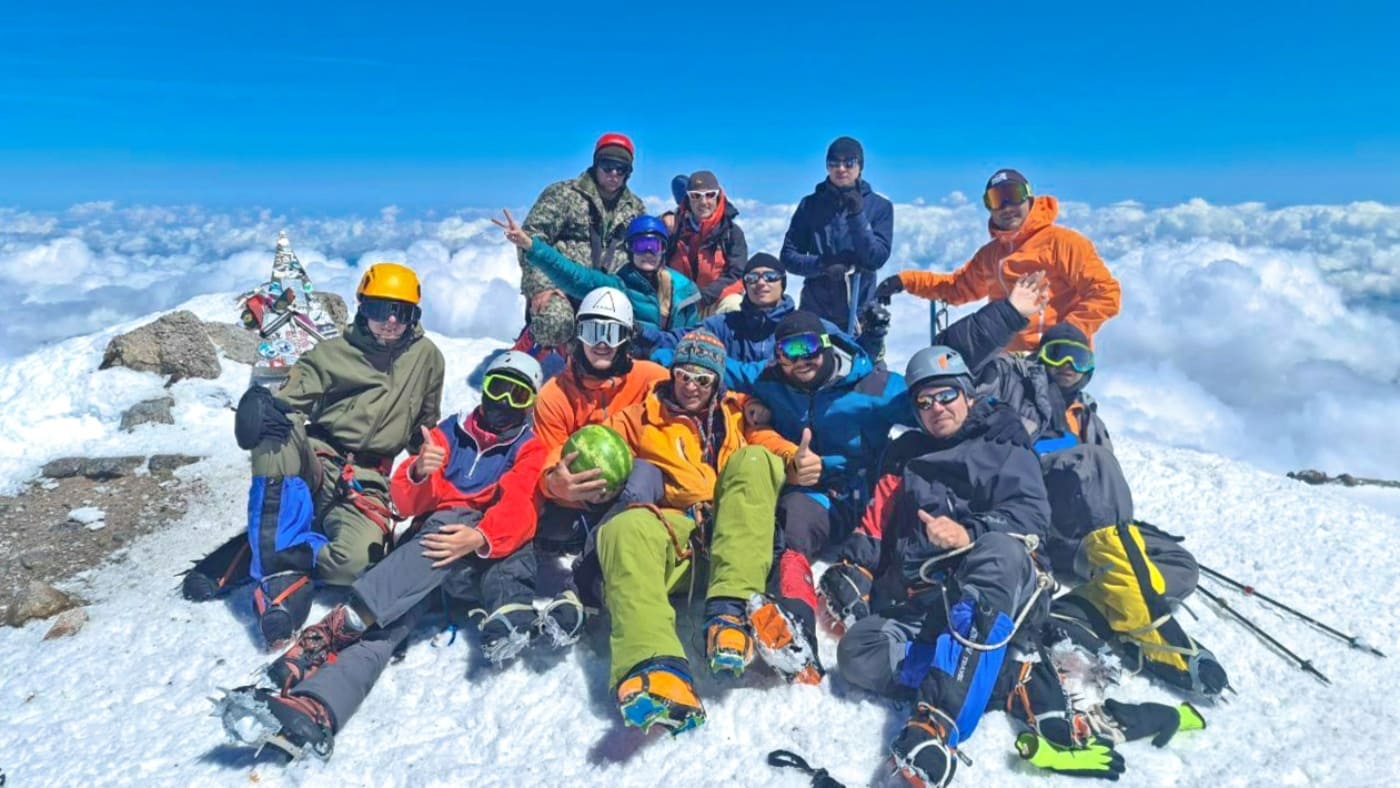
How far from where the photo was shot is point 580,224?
906cm

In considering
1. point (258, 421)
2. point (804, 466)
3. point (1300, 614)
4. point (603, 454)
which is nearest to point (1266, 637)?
point (1300, 614)

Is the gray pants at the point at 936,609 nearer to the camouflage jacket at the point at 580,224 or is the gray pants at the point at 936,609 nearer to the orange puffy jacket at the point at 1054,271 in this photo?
the orange puffy jacket at the point at 1054,271

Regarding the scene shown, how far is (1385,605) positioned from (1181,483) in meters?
2.57

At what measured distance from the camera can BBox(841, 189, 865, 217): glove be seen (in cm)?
909

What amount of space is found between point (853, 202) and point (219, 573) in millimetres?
7685

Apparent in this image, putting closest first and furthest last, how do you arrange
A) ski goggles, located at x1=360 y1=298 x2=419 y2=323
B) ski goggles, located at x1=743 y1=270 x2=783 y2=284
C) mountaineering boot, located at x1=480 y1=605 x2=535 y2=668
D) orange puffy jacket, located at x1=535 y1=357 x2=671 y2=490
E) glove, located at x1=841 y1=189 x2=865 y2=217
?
mountaineering boot, located at x1=480 y1=605 x2=535 y2=668 < orange puffy jacket, located at x1=535 y1=357 x2=671 y2=490 < ski goggles, located at x1=360 y1=298 x2=419 y2=323 < ski goggles, located at x1=743 y1=270 x2=783 y2=284 < glove, located at x1=841 y1=189 x2=865 y2=217

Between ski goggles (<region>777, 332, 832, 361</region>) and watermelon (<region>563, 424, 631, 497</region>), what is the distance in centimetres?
148

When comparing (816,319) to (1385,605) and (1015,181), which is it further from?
(1385,605)

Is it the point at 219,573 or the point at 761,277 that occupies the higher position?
the point at 761,277

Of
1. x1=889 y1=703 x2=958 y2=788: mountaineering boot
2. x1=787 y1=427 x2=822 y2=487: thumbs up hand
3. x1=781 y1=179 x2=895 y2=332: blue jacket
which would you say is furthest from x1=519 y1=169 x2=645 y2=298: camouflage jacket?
x1=889 y1=703 x2=958 y2=788: mountaineering boot

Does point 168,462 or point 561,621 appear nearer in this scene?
point 561,621

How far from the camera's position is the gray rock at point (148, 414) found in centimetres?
1048

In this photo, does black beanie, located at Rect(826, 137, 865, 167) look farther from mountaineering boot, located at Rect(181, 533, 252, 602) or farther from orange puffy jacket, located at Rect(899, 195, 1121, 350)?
mountaineering boot, located at Rect(181, 533, 252, 602)

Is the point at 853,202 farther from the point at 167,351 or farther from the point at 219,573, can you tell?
the point at 167,351
